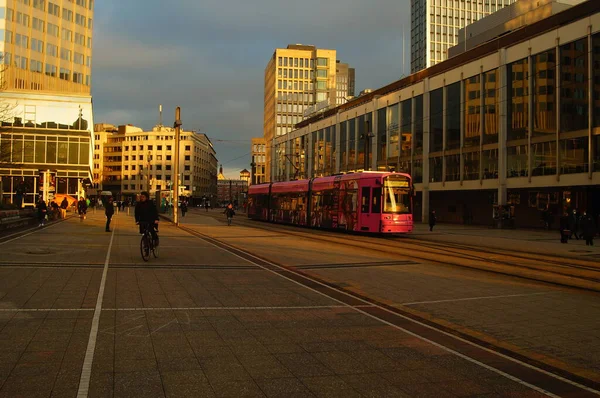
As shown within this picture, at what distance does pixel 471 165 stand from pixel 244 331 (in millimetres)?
38788

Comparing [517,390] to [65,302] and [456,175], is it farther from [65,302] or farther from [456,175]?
[456,175]

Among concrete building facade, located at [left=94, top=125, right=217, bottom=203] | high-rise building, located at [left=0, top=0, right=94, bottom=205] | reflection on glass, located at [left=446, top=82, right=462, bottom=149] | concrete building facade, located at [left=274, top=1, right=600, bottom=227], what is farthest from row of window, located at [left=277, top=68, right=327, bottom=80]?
reflection on glass, located at [left=446, top=82, right=462, bottom=149]

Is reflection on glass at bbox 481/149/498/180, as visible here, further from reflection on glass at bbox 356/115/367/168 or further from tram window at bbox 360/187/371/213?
reflection on glass at bbox 356/115/367/168

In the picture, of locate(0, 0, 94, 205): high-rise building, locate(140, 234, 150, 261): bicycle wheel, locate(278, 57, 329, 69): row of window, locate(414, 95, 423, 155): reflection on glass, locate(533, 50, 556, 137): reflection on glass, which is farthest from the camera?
locate(278, 57, 329, 69): row of window

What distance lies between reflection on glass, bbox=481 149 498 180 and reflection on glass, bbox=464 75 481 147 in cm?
141

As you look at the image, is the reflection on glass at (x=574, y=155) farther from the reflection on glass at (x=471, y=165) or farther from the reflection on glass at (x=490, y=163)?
the reflection on glass at (x=471, y=165)

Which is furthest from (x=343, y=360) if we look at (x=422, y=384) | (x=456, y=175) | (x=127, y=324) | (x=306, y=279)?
(x=456, y=175)

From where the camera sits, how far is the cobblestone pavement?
14.8 feet

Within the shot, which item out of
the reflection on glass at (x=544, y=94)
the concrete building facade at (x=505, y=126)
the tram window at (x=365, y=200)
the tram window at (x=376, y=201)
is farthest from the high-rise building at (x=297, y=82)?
the tram window at (x=376, y=201)

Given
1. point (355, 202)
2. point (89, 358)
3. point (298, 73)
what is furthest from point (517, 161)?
point (298, 73)

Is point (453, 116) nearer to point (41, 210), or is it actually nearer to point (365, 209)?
point (365, 209)

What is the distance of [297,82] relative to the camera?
12694 cm

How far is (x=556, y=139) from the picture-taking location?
3409 cm

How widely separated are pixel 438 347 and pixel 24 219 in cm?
2666
